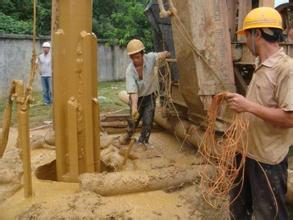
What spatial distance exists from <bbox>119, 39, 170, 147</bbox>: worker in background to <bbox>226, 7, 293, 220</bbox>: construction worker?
2692 mm

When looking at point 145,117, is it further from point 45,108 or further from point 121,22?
point 121,22

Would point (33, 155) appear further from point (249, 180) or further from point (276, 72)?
point (276, 72)

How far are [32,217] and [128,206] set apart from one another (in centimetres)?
78

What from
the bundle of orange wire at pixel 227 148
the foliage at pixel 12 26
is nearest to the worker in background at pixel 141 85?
the bundle of orange wire at pixel 227 148

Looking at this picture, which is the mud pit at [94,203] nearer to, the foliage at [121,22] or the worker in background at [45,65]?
the worker in background at [45,65]

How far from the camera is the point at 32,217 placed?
3.72 metres

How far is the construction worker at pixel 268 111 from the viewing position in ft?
9.52

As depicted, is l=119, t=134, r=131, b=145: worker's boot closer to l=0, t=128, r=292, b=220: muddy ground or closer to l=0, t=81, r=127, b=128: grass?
l=0, t=128, r=292, b=220: muddy ground

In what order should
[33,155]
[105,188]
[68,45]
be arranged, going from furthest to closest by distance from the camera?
1. [33,155]
2. [68,45]
3. [105,188]

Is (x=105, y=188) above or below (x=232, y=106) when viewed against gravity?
below

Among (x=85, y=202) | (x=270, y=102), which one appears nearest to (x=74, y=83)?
(x=85, y=202)

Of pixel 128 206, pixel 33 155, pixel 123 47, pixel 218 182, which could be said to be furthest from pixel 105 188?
pixel 123 47

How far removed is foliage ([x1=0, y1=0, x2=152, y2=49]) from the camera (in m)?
16.7

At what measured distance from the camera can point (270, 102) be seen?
303cm
